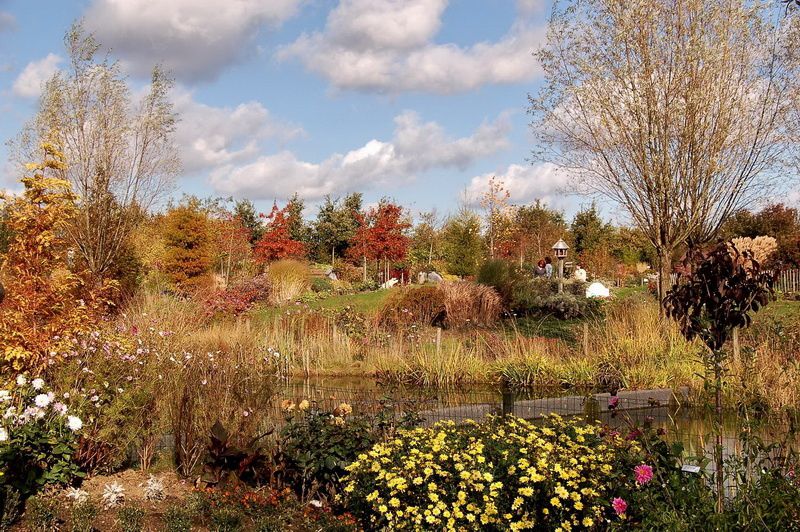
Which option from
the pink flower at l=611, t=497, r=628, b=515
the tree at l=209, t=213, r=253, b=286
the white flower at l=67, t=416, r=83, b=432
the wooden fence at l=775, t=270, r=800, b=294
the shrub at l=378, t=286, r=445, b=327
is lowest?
the pink flower at l=611, t=497, r=628, b=515

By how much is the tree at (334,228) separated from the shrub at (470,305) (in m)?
16.8

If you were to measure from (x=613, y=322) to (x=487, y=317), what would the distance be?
5193mm

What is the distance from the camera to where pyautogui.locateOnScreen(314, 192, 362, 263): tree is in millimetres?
34594

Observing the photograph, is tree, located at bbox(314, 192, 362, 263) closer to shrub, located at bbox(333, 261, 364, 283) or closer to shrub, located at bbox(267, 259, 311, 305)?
shrub, located at bbox(333, 261, 364, 283)

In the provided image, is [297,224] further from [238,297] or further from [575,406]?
[575,406]

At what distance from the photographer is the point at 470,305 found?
16.8 m

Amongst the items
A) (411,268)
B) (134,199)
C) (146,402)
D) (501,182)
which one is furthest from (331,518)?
(501,182)

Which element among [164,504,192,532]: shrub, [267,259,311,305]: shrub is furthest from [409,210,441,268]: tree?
[164,504,192,532]: shrub

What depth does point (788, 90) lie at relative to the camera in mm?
11109

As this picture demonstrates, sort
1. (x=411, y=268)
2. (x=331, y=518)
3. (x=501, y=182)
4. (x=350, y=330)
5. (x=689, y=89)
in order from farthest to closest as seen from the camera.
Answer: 1. (x=501, y=182)
2. (x=411, y=268)
3. (x=350, y=330)
4. (x=689, y=89)
5. (x=331, y=518)

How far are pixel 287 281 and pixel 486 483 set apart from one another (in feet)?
63.2

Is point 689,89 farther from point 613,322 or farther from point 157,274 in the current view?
point 157,274

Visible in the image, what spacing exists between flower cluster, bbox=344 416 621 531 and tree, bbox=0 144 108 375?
124 inches

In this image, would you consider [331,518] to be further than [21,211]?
No
